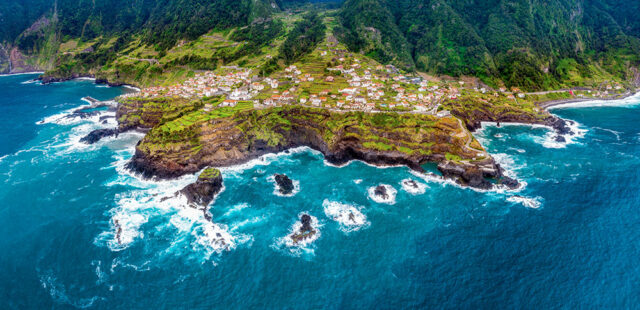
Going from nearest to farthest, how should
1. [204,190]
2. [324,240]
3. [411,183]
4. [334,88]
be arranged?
[324,240] < [204,190] < [411,183] < [334,88]

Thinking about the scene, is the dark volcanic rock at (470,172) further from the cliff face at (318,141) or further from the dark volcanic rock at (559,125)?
the dark volcanic rock at (559,125)

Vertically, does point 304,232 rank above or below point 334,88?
below

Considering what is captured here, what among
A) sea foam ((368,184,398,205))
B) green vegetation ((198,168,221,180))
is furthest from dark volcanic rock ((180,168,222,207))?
sea foam ((368,184,398,205))

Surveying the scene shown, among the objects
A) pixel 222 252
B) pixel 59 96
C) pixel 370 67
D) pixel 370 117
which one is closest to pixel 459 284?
pixel 222 252

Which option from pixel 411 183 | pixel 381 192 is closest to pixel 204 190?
pixel 381 192

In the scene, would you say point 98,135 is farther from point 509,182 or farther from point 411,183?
point 509,182

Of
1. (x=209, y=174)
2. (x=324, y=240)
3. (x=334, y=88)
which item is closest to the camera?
(x=324, y=240)

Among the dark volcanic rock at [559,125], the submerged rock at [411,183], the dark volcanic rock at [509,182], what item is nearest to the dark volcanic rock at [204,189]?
the submerged rock at [411,183]
